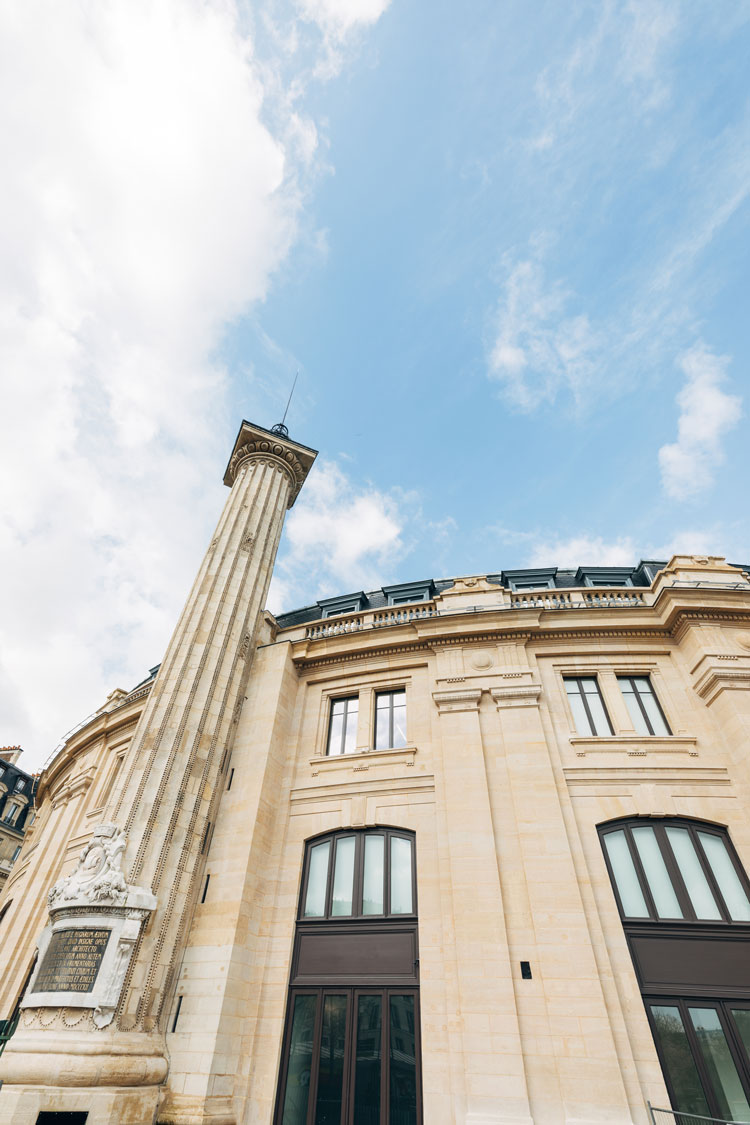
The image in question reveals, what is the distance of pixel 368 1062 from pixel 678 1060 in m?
5.92

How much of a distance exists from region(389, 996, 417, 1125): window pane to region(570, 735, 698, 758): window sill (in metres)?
6.95

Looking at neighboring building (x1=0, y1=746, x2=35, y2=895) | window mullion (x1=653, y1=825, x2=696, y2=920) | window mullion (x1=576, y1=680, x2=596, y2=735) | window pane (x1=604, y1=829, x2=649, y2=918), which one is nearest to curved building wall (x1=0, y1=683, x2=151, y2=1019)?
window pane (x1=604, y1=829, x2=649, y2=918)

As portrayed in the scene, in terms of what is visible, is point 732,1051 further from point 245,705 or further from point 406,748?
point 245,705

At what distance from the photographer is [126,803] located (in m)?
13.2

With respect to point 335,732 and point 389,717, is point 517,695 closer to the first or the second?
point 389,717

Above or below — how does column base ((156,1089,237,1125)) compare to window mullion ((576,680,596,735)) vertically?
below

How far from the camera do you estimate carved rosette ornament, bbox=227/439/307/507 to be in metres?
24.3

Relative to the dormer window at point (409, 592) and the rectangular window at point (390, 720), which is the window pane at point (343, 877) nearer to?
the rectangular window at point (390, 720)

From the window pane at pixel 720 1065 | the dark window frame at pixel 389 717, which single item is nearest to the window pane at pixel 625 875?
the window pane at pixel 720 1065

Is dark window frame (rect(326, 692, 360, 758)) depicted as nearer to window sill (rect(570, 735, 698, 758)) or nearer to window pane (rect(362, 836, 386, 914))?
window pane (rect(362, 836, 386, 914))

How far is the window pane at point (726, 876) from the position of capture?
11.3 m

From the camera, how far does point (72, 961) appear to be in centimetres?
1087

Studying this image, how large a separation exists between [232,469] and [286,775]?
15.1 metres

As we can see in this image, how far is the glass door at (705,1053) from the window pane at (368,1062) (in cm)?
544
